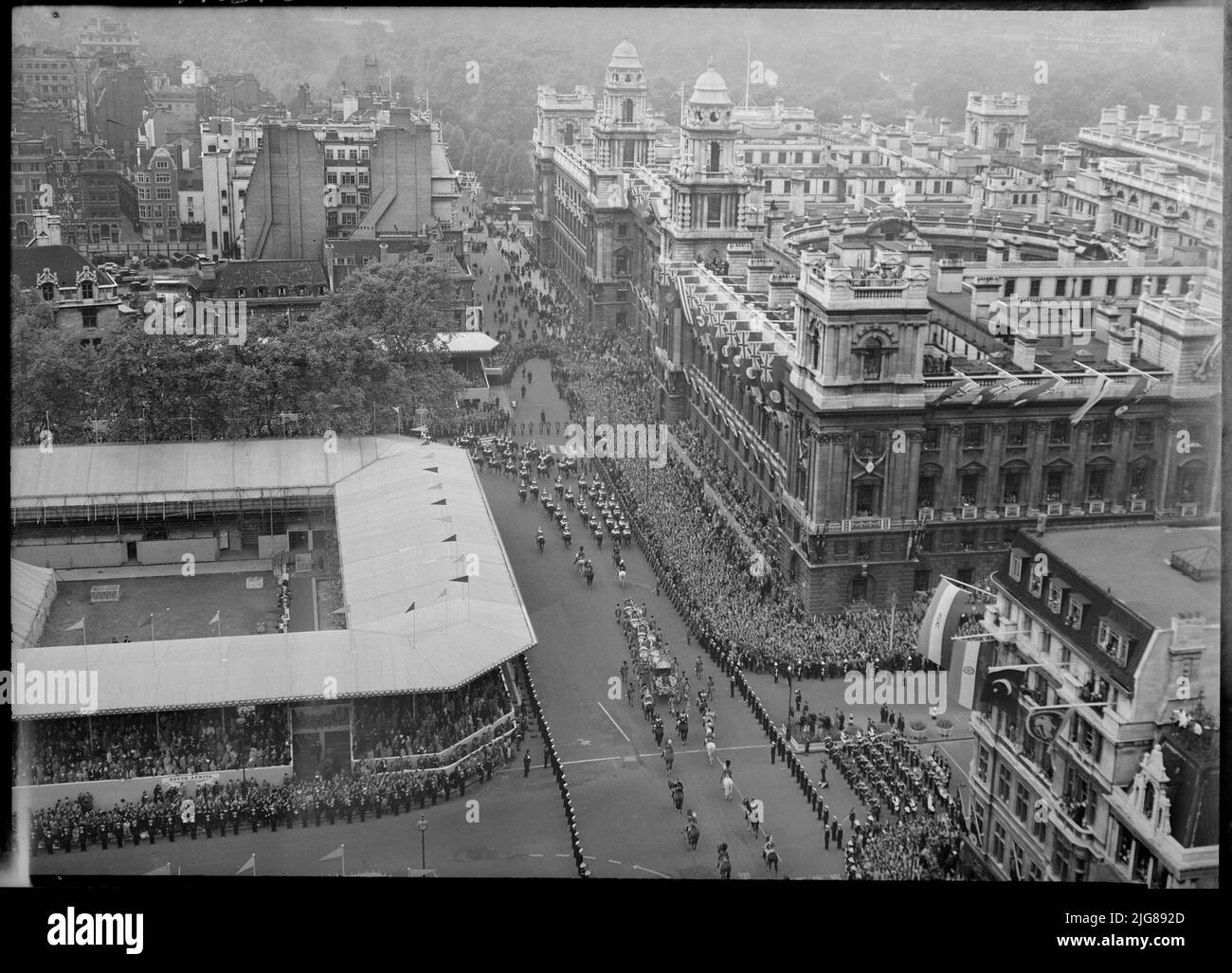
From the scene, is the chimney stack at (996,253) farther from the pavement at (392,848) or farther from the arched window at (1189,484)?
the pavement at (392,848)

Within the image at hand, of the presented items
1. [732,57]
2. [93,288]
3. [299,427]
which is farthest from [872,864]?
[732,57]

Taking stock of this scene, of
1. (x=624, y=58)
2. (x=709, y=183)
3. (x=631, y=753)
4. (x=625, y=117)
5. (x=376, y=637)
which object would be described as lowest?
(x=631, y=753)

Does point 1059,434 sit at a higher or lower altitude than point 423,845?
higher

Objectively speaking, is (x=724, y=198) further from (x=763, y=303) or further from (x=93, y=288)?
(x=93, y=288)

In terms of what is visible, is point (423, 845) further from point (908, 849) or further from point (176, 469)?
point (176, 469)

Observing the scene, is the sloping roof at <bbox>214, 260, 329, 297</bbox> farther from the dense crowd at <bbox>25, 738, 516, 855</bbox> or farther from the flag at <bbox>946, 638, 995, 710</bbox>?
the flag at <bbox>946, 638, 995, 710</bbox>

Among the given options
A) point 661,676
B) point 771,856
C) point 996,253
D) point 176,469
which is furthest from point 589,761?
point 996,253
